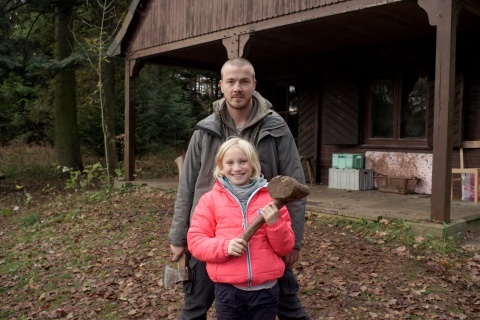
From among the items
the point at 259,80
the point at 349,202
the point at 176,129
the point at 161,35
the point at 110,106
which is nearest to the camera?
the point at 349,202

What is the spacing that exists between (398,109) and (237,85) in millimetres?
7792

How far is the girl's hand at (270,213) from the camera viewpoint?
2.34 metres

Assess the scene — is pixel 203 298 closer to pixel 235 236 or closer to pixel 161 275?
pixel 235 236

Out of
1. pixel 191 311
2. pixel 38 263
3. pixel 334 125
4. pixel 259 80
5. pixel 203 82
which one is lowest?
pixel 38 263

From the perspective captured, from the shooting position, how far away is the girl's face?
256cm

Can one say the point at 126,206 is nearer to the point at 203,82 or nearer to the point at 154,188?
the point at 154,188

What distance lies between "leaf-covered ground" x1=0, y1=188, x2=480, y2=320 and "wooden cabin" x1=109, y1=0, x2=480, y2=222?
43.7 inches

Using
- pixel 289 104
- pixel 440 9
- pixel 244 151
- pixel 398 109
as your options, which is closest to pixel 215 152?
pixel 244 151

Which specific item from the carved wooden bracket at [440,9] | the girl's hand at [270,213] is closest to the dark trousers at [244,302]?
the girl's hand at [270,213]

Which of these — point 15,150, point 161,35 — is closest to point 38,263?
point 161,35

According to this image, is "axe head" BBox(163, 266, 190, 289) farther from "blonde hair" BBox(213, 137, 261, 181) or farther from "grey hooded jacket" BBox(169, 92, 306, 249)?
"blonde hair" BBox(213, 137, 261, 181)

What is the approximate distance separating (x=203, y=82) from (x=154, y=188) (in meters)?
16.4

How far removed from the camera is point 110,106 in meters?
14.5

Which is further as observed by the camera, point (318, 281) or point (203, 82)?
point (203, 82)
